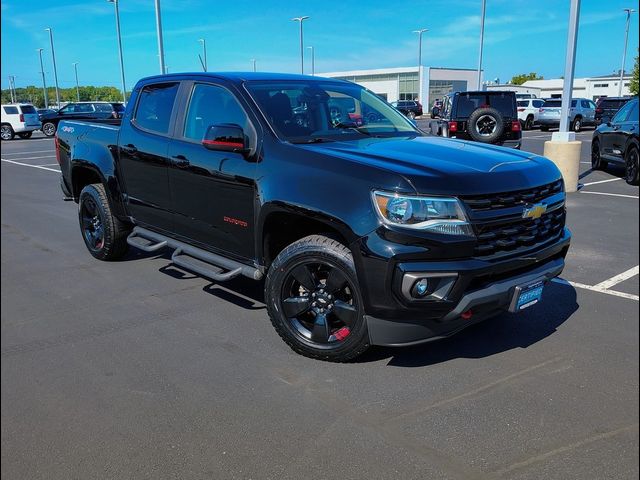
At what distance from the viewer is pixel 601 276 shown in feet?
18.4

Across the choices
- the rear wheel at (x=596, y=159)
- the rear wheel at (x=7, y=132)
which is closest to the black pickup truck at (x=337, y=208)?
the rear wheel at (x=596, y=159)

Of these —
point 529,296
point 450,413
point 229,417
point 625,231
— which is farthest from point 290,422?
point 625,231

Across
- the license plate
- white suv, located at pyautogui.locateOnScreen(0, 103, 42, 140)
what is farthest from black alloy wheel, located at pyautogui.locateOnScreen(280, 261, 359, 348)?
white suv, located at pyautogui.locateOnScreen(0, 103, 42, 140)

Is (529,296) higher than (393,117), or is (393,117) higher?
(393,117)

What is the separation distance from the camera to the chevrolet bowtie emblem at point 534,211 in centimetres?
350

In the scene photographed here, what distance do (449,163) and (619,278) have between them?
3.06 m

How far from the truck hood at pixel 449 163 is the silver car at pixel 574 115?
28.7 metres

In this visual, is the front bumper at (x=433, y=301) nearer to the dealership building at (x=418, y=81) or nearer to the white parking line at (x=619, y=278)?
the white parking line at (x=619, y=278)

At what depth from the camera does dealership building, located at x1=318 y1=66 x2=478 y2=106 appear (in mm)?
74500

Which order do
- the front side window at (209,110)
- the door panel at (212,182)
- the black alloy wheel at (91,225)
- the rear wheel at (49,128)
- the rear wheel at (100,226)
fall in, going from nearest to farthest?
the door panel at (212,182)
the front side window at (209,110)
the rear wheel at (100,226)
the black alloy wheel at (91,225)
the rear wheel at (49,128)

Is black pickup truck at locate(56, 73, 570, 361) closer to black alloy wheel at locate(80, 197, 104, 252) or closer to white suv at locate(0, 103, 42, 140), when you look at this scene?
black alloy wheel at locate(80, 197, 104, 252)

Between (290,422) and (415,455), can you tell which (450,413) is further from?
(290,422)

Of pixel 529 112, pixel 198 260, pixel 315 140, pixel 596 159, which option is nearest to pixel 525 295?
pixel 315 140

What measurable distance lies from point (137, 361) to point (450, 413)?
2079 millimetres
